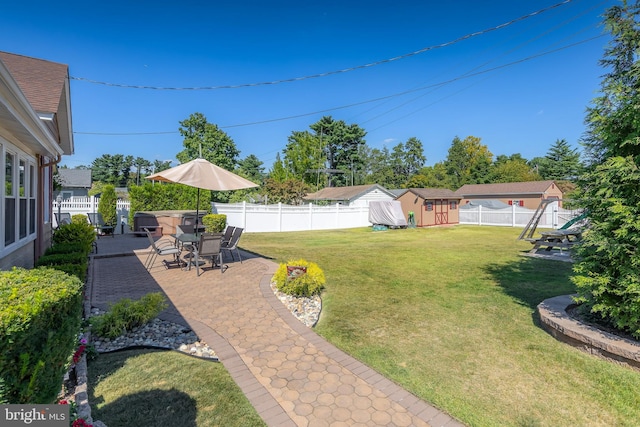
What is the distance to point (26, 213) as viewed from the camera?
18.5 ft

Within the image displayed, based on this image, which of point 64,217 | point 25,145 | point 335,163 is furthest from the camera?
point 335,163

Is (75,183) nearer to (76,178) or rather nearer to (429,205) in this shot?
(76,178)

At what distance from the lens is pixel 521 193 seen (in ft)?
106

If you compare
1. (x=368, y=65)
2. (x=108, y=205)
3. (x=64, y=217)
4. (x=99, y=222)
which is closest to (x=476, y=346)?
(x=368, y=65)

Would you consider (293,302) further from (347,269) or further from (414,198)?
(414,198)

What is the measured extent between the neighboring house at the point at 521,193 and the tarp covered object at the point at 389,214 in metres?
13.2

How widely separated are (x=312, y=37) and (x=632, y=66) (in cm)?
1552

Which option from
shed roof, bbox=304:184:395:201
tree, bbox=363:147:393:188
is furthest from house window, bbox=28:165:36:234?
tree, bbox=363:147:393:188

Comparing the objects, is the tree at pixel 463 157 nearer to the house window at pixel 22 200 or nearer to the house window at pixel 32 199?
the house window at pixel 32 199

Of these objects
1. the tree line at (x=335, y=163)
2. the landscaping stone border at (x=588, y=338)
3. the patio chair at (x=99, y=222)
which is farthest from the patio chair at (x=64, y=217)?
the landscaping stone border at (x=588, y=338)

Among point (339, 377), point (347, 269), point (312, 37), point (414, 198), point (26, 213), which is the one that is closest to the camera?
point (339, 377)

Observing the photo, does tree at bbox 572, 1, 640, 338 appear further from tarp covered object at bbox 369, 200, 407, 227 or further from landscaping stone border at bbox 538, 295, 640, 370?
tarp covered object at bbox 369, 200, 407, 227

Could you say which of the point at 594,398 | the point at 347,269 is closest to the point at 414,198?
the point at 347,269

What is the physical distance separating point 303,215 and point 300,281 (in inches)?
547
